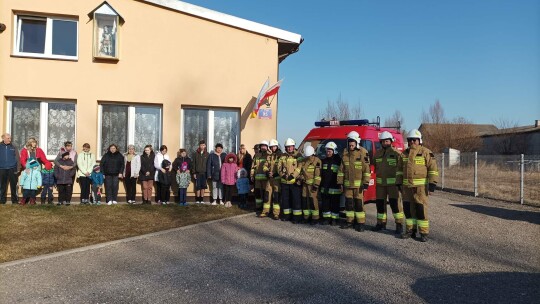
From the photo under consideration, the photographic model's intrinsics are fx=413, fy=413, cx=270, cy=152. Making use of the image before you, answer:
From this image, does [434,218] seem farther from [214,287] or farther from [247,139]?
[214,287]

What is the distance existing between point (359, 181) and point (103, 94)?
7.87m

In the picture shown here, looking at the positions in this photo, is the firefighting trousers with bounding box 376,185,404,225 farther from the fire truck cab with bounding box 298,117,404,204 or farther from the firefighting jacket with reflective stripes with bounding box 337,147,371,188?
the fire truck cab with bounding box 298,117,404,204

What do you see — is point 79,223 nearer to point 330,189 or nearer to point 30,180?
point 30,180

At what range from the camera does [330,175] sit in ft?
29.8

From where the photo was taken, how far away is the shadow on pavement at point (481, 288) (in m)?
4.53

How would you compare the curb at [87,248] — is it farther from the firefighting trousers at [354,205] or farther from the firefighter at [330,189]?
the firefighting trousers at [354,205]

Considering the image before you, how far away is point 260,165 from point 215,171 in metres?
1.65

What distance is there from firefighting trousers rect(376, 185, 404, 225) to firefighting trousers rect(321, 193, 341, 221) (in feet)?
3.14

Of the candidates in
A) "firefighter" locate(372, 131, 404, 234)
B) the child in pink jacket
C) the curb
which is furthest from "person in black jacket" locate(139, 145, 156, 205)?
"firefighter" locate(372, 131, 404, 234)

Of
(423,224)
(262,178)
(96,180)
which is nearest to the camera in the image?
(423,224)

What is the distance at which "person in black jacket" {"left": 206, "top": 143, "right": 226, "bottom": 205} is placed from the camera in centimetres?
1141

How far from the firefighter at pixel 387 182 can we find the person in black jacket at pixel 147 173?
609 centimetres

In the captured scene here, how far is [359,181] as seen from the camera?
27.9ft

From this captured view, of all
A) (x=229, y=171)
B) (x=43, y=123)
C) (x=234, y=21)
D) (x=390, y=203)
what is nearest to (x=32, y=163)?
(x=43, y=123)
